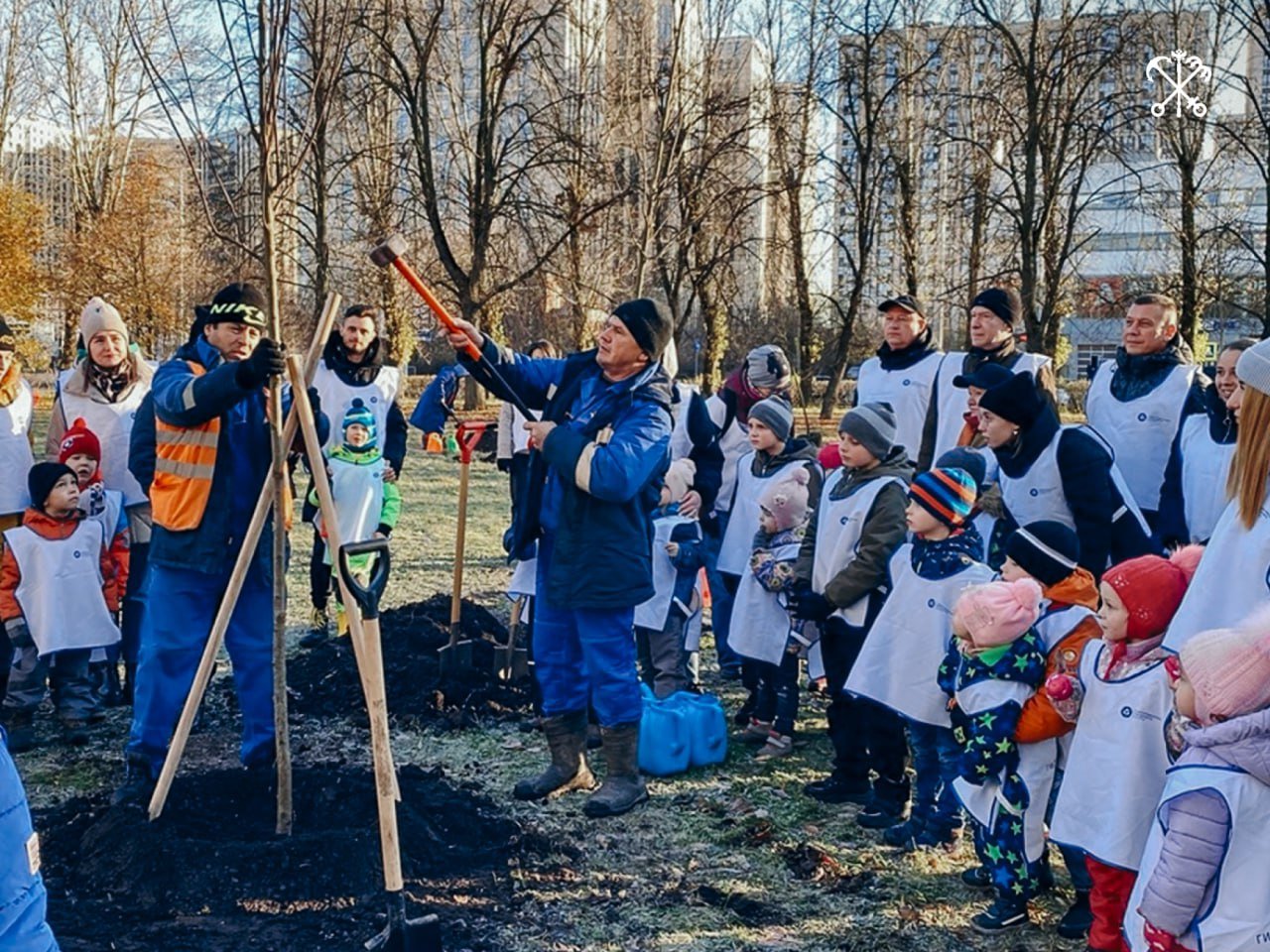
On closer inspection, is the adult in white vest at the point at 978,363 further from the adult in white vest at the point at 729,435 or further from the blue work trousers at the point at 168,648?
the blue work trousers at the point at 168,648

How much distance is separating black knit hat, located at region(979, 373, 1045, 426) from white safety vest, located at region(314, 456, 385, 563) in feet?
13.4

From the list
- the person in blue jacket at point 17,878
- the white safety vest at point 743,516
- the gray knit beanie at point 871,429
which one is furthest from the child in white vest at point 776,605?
the person in blue jacket at point 17,878

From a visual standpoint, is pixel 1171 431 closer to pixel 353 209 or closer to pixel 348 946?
pixel 348 946

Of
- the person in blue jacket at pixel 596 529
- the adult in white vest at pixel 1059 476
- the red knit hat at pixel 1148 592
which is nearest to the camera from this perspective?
A: the red knit hat at pixel 1148 592

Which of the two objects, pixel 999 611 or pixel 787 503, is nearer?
pixel 999 611

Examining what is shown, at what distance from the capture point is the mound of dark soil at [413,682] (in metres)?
6.83

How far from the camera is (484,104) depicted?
24.2 meters

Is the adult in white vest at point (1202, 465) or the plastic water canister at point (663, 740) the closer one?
the adult in white vest at point (1202, 465)

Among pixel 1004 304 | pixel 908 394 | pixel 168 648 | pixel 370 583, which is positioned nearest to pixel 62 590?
pixel 168 648

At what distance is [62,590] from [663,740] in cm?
326

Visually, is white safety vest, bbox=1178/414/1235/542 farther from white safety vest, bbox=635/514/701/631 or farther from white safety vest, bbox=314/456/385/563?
white safety vest, bbox=314/456/385/563

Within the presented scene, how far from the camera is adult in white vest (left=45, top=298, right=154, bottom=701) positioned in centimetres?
670

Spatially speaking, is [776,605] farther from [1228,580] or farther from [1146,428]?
[1228,580]

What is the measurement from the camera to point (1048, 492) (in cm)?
510
